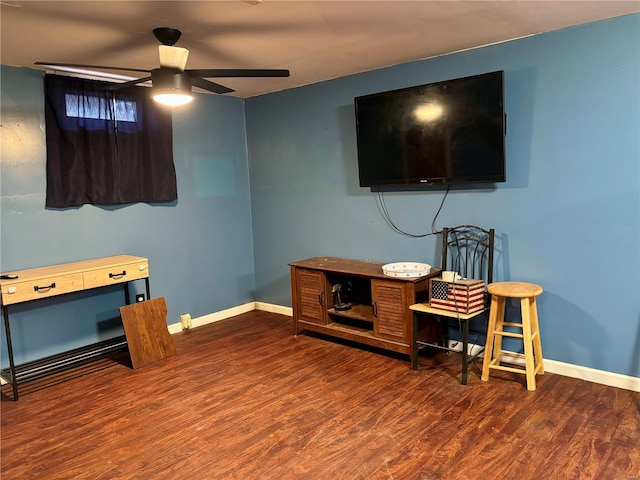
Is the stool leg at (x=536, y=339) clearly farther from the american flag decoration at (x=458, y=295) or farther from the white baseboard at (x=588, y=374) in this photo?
the american flag decoration at (x=458, y=295)

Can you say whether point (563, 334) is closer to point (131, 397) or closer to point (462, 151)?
point (462, 151)

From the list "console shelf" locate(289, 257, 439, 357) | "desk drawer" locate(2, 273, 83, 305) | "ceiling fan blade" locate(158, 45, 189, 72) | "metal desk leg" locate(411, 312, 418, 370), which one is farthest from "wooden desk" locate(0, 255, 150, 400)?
"metal desk leg" locate(411, 312, 418, 370)

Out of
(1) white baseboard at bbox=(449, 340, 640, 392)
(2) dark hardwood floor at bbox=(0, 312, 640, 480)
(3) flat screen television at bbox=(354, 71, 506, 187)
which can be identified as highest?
(3) flat screen television at bbox=(354, 71, 506, 187)

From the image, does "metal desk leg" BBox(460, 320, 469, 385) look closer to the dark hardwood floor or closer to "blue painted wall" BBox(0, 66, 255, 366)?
the dark hardwood floor

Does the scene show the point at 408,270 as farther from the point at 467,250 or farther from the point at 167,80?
the point at 167,80

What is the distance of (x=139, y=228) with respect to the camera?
14.1 feet

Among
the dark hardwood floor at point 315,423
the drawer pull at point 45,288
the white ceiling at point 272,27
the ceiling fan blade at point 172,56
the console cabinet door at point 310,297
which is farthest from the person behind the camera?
the console cabinet door at point 310,297

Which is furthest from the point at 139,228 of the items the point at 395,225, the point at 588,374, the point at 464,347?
the point at 588,374

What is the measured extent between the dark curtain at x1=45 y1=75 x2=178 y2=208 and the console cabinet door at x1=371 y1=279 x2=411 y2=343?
2.20 m

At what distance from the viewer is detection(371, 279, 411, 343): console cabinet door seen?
3.52 meters

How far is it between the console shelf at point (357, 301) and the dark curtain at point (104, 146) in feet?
5.13

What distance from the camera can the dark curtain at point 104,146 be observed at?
146 inches

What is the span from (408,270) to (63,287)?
248 centimetres

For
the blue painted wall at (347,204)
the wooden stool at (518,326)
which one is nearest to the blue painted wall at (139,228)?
the blue painted wall at (347,204)
